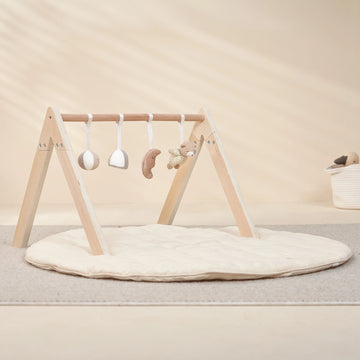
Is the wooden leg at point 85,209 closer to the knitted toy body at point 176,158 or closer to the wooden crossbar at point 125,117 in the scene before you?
the wooden crossbar at point 125,117

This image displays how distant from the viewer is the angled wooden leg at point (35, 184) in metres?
2.05

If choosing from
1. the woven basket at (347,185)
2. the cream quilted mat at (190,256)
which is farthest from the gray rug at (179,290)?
the woven basket at (347,185)

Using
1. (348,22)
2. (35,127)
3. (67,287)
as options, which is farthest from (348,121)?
(67,287)

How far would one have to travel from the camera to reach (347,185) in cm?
353

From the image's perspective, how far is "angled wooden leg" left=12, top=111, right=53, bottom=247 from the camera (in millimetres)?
2047

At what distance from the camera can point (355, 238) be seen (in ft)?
7.76

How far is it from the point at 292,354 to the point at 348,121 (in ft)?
10.4

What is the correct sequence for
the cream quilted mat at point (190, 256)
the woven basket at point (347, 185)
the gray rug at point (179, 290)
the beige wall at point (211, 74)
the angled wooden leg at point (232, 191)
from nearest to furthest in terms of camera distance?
the gray rug at point (179, 290) → the cream quilted mat at point (190, 256) → the angled wooden leg at point (232, 191) → the woven basket at point (347, 185) → the beige wall at point (211, 74)

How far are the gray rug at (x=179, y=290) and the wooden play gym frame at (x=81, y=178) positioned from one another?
0.79ft

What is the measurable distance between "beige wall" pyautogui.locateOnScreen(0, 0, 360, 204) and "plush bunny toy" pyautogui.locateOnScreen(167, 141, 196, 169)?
180cm

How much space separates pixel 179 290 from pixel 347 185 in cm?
224

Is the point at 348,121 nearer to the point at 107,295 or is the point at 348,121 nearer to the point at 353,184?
the point at 353,184

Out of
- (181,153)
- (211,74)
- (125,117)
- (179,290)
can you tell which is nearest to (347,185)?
(211,74)

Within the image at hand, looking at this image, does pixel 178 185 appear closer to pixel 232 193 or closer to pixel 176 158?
pixel 176 158
